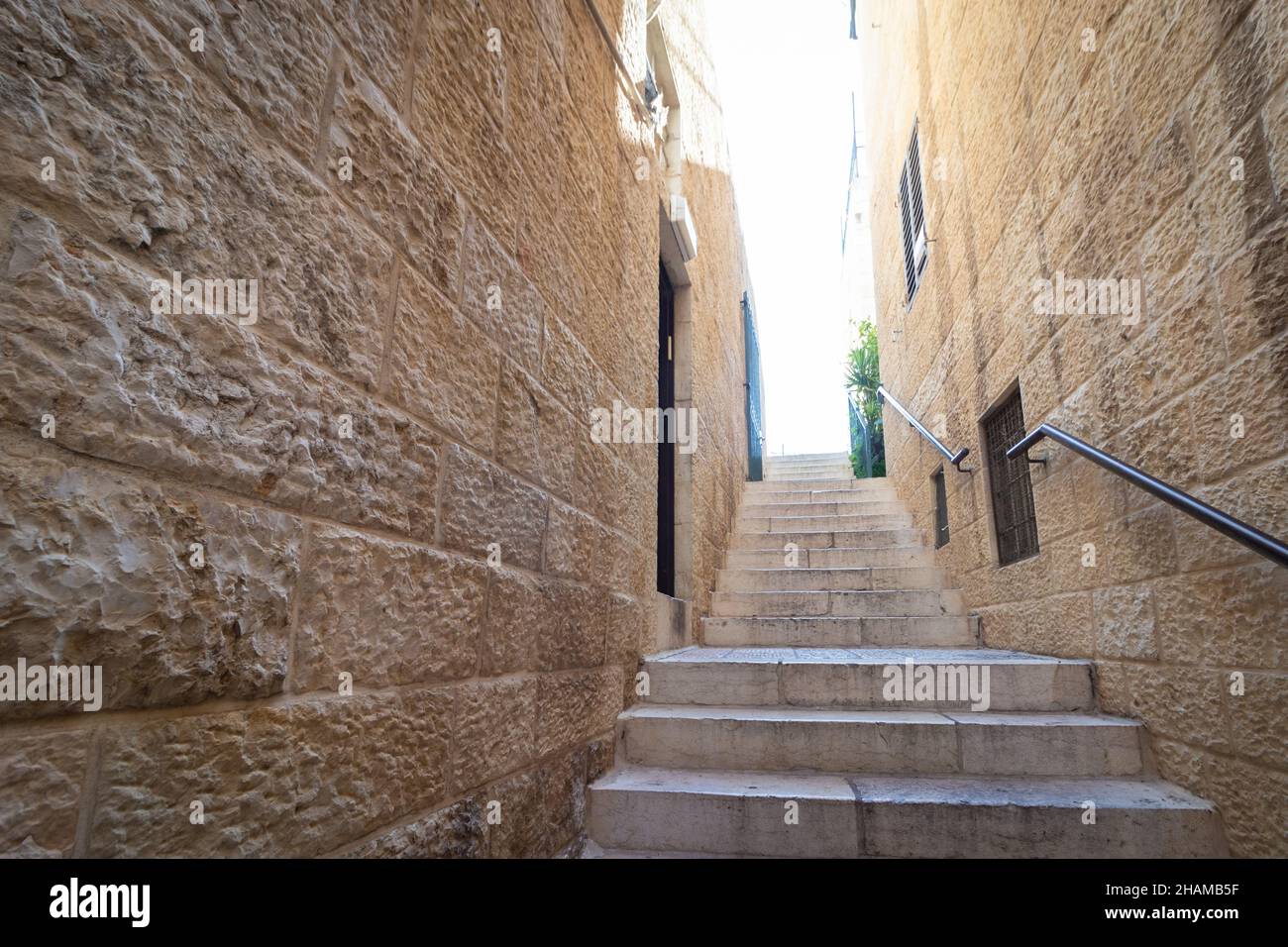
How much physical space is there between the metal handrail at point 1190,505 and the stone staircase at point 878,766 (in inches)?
35.7

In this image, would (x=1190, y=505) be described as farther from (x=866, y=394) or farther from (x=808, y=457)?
(x=808, y=457)

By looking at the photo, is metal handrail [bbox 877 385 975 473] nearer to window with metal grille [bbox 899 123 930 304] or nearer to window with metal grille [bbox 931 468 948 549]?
window with metal grille [bbox 931 468 948 549]

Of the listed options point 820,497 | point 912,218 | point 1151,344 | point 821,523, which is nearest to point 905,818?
point 1151,344

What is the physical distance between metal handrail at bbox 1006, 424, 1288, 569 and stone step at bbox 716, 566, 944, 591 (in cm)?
221

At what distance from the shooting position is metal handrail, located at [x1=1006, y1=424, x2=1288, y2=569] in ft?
5.70

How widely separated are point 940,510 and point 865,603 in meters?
1.31

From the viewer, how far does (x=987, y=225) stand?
408 cm

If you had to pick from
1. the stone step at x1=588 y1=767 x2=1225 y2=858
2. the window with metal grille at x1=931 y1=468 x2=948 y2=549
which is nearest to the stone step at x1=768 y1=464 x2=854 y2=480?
the window with metal grille at x1=931 y1=468 x2=948 y2=549

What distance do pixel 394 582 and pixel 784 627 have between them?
129 inches

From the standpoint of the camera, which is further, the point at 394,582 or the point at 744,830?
the point at 744,830

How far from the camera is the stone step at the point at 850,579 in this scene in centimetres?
504
